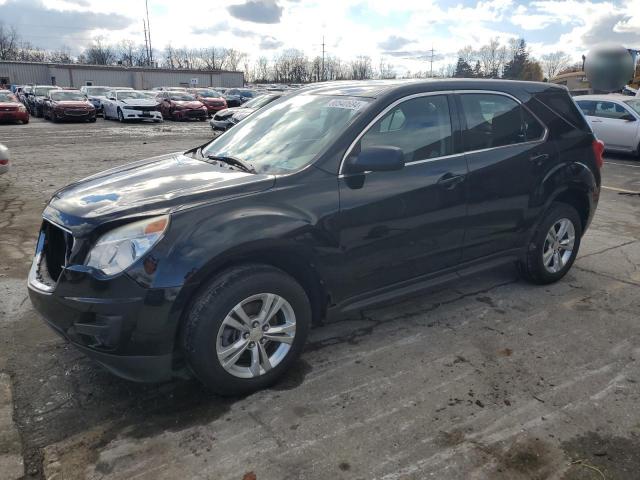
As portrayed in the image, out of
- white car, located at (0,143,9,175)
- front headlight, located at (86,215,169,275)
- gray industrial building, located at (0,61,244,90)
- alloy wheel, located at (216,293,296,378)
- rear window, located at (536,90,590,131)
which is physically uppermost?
gray industrial building, located at (0,61,244,90)

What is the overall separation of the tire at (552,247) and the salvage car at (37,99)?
97.4 ft

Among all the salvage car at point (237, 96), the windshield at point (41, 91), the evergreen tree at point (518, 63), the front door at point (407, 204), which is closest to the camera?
the front door at point (407, 204)

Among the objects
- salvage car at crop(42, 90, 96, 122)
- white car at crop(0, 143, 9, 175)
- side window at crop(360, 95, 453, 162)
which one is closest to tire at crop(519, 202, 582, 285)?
side window at crop(360, 95, 453, 162)

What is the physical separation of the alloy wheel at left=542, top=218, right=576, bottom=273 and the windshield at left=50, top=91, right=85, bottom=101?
2621 centimetres

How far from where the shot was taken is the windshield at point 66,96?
2562 cm

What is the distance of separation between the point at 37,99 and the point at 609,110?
1118 inches

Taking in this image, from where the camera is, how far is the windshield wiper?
351cm

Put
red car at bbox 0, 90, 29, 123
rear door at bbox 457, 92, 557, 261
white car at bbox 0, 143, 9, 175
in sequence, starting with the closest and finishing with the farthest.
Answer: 1. rear door at bbox 457, 92, 557, 261
2. white car at bbox 0, 143, 9, 175
3. red car at bbox 0, 90, 29, 123

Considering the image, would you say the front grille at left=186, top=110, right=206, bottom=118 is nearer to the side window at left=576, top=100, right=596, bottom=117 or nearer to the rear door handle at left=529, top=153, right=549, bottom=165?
the side window at left=576, top=100, right=596, bottom=117

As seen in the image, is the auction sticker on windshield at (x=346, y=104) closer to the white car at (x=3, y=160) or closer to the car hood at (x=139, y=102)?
the white car at (x=3, y=160)

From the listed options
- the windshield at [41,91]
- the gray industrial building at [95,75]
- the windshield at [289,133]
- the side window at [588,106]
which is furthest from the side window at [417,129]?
the gray industrial building at [95,75]

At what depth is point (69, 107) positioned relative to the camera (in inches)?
975

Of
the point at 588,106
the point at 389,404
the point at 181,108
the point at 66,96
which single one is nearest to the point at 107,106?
the point at 66,96

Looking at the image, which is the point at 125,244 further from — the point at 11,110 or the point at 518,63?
the point at 518,63
